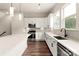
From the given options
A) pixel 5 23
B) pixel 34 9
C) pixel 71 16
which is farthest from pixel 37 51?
pixel 34 9

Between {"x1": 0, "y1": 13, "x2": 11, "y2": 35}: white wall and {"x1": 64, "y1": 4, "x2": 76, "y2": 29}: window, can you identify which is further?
{"x1": 0, "y1": 13, "x2": 11, "y2": 35}: white wall

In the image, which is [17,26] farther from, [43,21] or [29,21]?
[43,21]

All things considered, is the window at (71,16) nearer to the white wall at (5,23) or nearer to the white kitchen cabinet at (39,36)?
the white wall at (5,23)

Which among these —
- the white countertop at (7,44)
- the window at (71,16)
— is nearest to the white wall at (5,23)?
the white countertop at (7,44)

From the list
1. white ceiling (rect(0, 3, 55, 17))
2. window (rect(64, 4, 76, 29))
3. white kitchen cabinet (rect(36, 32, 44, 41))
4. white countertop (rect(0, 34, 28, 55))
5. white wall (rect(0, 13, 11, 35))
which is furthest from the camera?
white kitchen cabinet (rect(36, 32, 44, 41))

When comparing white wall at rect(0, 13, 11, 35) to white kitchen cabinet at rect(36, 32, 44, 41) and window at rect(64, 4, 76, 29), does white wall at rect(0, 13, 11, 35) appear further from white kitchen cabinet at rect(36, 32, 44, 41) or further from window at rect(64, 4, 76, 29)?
white kitchen cabinet at rect(36, 32, 44, 41)

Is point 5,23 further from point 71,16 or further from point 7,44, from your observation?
point 71,16

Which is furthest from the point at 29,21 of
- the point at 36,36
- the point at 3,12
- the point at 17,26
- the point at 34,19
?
the point at 3,12

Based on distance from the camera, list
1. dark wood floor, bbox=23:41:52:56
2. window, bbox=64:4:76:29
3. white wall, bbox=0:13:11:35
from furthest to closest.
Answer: dark wood floor, bbox=23:41:52:56, white wall, bbox=0:13:11:35, window, bbox=64:4:76:29

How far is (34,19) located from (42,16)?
753 millimetres

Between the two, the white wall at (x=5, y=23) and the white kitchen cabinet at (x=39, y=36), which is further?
the white kitchen cabinet at (x=39, y=36)

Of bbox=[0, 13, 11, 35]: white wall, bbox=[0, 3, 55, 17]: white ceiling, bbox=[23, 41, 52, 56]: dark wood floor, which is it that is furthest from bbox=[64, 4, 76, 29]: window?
bbox=[0, 3, 55, 17]: white ceiling

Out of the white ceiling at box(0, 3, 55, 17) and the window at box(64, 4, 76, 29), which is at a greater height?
the white ceiling at box(0, 3, 55, 17)

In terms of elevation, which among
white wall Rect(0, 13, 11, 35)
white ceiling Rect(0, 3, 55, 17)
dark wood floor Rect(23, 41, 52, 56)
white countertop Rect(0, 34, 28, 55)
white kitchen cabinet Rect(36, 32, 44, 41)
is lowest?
dark wood floor Rect(23, 41, 52, 56)
